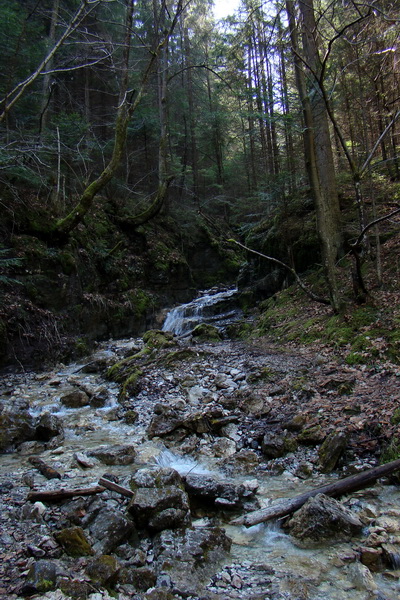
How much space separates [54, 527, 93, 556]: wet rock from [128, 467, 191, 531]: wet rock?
0.53 m

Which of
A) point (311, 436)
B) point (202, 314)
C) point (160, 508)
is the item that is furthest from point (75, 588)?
point (202, 314)

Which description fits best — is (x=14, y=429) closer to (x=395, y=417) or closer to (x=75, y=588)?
(x=75, y=588)

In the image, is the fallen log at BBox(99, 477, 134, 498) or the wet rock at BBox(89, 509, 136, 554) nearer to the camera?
the wet rock at BBox(89, 509, 136, 554)

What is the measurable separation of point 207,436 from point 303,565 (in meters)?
2.56

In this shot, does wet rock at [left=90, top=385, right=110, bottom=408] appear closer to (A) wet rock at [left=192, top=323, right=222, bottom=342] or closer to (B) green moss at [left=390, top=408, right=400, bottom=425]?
(A) wet rock at [left=192, top=323, right=222, bottom=342]

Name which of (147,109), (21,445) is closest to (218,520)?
(21,445)

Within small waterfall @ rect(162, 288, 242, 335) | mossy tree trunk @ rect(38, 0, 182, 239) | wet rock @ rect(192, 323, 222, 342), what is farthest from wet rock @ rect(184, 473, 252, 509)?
small waterfall @ rect(162, 288, 242, 335)

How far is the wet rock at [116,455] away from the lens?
4.48m

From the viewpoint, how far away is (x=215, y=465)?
14.7ft

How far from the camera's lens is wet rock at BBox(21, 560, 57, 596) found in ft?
7.39

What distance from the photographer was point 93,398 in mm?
7062

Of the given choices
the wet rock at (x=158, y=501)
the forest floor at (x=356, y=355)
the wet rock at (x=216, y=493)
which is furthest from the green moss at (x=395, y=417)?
the wet rock at (x=158, y=501)

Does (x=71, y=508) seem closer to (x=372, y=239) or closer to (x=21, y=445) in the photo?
(x=21, y=445)

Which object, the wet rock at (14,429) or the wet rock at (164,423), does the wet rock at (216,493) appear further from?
the wet rock at (14,429)
